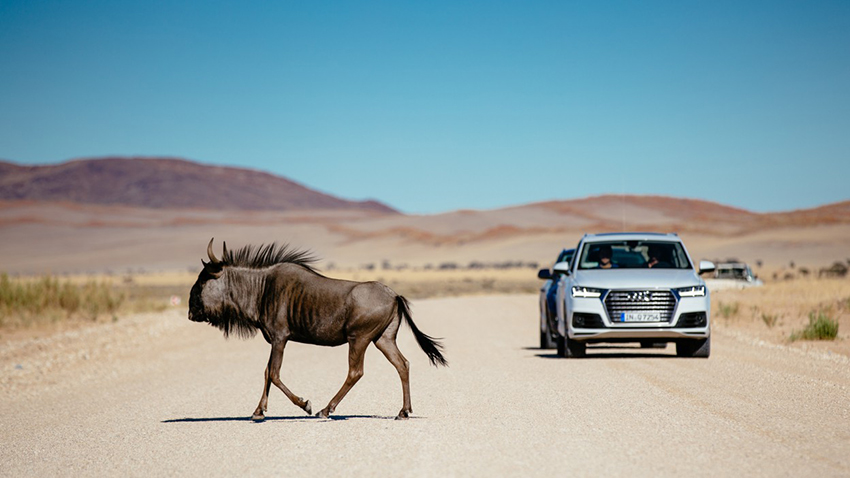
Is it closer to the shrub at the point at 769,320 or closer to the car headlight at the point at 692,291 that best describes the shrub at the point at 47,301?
the shrub at the point at 769,320

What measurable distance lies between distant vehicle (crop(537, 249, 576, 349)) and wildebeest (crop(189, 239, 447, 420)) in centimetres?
781

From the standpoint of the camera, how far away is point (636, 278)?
1802 cm

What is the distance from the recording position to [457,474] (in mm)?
8141

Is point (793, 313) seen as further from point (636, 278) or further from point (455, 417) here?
point (455, 417)

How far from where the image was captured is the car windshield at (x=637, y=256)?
750 inches

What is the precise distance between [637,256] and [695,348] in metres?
2.21

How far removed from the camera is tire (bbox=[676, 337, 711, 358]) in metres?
18.0

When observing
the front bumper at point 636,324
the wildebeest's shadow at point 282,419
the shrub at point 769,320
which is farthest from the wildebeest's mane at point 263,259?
the shrub at point 769,320

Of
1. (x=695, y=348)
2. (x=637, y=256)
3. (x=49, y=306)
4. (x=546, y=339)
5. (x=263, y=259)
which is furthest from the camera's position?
(x=49, y=306)

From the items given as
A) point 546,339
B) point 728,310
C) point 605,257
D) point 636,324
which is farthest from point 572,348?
point 728,310

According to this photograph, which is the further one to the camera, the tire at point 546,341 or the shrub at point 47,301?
the shrub at point 47,301

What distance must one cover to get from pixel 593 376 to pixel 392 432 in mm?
5724

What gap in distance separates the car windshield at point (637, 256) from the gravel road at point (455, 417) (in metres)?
1.57

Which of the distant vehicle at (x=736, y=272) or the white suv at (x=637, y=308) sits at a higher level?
the distant vehicle at (x=736, y=272)
